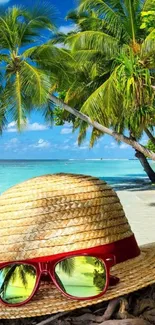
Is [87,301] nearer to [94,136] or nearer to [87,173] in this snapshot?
[94,136]

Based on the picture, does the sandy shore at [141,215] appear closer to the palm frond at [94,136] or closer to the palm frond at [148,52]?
the palm frond at [148,52]

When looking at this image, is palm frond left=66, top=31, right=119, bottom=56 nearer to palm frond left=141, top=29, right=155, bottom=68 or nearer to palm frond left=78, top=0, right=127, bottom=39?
palm frond left=78, top=0, right=127, bottom=39

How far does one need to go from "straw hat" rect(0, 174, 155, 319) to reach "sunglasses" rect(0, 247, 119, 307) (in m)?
0.02

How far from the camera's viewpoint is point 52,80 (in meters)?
18.5

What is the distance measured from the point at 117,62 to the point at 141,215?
5.33 metres

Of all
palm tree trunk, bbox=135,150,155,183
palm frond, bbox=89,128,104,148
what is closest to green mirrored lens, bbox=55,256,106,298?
palm frond, bbox=89,128,104,148

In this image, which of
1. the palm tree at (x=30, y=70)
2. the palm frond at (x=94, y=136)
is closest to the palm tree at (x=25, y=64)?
the palm tree at (x=30, y=70)

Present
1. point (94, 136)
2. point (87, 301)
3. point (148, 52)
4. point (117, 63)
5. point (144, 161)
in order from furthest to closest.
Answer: point (144, 161), point (94, 136), point (117, 63), point (148, 52), point (87, 301)

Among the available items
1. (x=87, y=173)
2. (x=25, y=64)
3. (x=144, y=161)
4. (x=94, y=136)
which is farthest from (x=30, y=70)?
(x=87, y=173)

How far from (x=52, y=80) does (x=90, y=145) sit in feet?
37.1

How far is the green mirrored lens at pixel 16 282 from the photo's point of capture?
1225 mm

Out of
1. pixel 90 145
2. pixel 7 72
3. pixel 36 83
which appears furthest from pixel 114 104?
pixel 90 145

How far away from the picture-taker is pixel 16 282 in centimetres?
125

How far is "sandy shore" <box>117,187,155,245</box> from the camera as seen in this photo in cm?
1029
